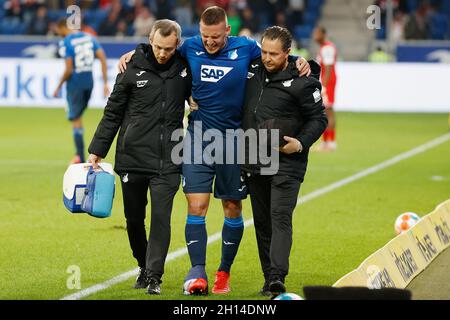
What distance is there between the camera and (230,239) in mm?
8570

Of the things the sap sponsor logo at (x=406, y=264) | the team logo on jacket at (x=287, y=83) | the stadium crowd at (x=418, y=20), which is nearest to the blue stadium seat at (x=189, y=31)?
the stadium crowd at (x=418, y=20)

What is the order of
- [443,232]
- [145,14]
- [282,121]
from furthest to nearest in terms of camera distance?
[145,14], [443,232], [282,121]

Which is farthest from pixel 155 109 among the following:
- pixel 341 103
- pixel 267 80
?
pixel 341 103

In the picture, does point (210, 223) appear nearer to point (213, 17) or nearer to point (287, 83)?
point (287, 83)

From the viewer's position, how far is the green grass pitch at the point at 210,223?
29.3 feet

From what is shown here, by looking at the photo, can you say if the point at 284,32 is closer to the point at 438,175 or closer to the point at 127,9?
the point at 438,175

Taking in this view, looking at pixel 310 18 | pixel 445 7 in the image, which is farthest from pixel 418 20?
pixel 310 18

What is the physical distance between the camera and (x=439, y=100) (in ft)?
85.4

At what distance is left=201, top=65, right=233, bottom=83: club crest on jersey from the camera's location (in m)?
8.22

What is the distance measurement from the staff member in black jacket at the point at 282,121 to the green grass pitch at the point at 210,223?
493 mm

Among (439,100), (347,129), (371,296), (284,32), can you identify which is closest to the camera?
(371,296)

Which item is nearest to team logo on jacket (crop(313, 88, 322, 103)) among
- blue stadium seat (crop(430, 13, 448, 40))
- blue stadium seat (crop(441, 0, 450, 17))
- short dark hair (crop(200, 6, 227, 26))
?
short dark hair (crop(200, 6, 227, 26))

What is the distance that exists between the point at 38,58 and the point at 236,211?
64.0ft

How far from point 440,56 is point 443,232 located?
17399 millimetres
